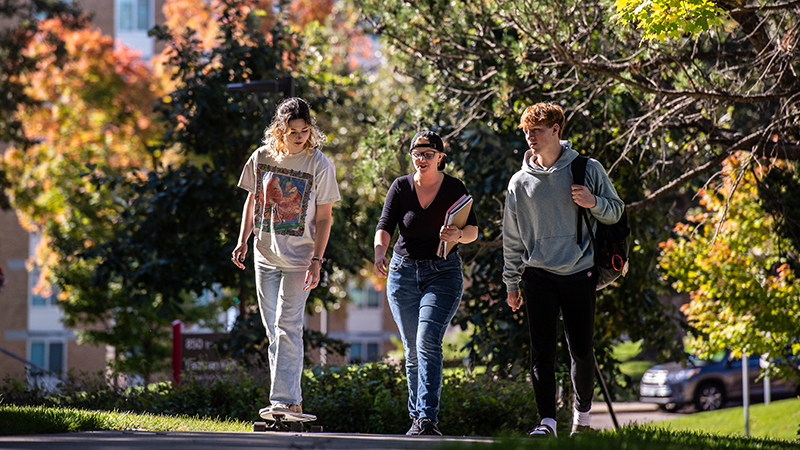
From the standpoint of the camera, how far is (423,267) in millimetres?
5344

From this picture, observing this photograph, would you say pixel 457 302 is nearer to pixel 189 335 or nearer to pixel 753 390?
pixel 189 335

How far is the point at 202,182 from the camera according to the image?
1074cm

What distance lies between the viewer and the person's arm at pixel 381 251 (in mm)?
5348

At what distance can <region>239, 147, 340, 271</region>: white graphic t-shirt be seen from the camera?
5.37 m

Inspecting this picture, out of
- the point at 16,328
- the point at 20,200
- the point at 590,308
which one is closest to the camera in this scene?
the point at 590,308

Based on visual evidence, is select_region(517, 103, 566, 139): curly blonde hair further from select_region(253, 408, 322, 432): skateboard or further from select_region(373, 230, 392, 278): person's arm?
select_region(253, 408, 322, 432): skateboard

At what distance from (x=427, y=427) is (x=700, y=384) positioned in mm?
15125

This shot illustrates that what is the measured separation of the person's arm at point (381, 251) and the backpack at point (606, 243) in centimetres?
128

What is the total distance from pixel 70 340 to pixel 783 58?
3076 cm

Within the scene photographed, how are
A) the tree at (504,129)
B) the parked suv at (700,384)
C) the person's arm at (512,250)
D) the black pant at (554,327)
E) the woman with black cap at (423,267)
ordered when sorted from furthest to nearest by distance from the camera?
the parked suv at (700,384), the tree at (504,129), the woman with black cap at (423,267), the person's arm at (512,250), the black pant at (554,327)

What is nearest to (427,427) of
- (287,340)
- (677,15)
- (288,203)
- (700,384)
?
(287,340)

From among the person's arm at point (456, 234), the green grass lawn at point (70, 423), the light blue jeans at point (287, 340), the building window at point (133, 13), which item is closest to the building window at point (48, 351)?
the building window at point (133, 13)

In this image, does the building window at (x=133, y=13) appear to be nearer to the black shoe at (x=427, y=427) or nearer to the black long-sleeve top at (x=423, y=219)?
the black long-sleeve top at (x=423, y=219)

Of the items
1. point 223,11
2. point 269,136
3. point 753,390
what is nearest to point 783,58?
point 269,136
